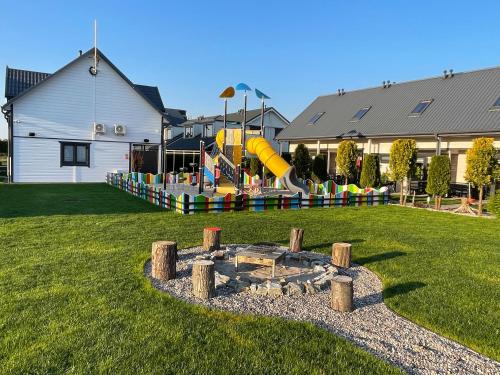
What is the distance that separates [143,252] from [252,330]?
12.8ft

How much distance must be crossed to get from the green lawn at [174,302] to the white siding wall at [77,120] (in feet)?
45.3

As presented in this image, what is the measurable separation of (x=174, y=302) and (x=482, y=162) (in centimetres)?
1417

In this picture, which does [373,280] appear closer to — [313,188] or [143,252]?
[143,252]

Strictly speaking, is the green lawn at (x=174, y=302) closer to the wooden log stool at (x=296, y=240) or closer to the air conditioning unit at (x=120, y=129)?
the wooden log stool at (x=296, y=240)

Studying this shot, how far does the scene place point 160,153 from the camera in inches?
1089

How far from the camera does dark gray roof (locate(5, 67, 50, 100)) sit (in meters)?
24.5

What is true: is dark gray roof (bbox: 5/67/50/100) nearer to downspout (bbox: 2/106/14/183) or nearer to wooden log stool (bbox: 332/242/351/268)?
downspout (bbox: 2/106/14/183)

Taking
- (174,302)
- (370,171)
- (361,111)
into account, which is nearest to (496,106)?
(370,171)

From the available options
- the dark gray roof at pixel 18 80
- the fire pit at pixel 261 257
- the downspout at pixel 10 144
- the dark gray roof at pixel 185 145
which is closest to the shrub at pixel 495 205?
the fire pit at pixel 261 257

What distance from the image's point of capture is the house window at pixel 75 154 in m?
24.5

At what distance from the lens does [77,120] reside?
24453 millimetres

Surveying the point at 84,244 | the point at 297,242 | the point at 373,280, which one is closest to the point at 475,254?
the point at 373,280

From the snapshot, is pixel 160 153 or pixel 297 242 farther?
pixel 160 153

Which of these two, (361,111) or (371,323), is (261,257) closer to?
(371,323)
